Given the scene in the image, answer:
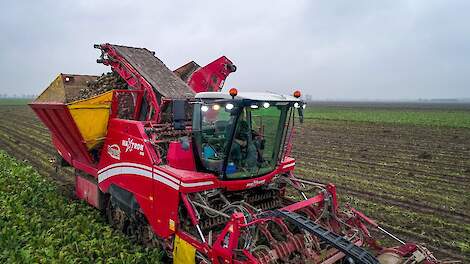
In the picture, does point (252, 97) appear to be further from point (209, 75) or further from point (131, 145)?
point (209, 75)

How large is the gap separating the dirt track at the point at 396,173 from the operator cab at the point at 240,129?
3.53 m

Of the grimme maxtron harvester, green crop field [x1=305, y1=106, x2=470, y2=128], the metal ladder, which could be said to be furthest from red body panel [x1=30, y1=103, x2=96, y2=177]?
green crop field [x1=305, y1=106, x2=470, y2=128]

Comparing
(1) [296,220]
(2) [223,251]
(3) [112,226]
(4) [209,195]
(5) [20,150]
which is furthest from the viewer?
(5) [20,150]

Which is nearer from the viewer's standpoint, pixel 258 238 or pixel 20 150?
pixel 258 238

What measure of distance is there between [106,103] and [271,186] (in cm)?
333

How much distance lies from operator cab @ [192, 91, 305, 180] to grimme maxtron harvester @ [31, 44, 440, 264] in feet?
0.05

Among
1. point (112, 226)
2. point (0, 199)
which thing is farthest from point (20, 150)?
point (112, 226)

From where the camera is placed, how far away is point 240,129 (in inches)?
216

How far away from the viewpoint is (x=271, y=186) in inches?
263

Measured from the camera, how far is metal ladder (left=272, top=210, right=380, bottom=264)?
4297 millimetres

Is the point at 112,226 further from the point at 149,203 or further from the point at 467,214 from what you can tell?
the point at 467,214

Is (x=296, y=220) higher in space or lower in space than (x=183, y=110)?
lower

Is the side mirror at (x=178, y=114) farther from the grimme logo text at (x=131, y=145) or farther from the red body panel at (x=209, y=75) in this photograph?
the red body panel at (x=209, y=75)

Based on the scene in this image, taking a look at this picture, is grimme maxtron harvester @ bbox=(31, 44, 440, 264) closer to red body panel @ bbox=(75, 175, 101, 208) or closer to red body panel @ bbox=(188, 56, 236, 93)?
red body panel @ bbox=(75, 175, 101, 208)
